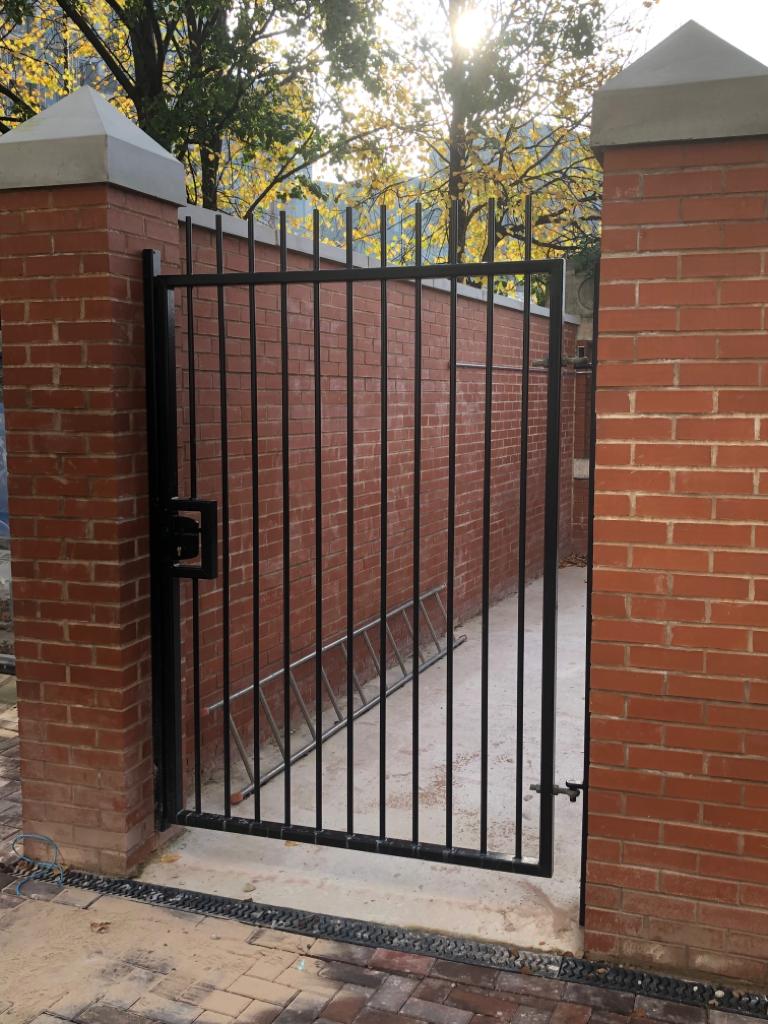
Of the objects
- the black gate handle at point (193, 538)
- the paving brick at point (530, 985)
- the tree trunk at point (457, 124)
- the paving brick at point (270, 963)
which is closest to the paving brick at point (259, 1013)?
the paving brick at point (270, 963)

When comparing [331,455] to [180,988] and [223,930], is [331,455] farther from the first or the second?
[180,988]

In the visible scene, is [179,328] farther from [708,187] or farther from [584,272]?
[584,272]

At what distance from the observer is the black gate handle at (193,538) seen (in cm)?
338

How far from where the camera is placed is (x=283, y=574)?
165 inches

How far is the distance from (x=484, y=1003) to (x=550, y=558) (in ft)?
4.48

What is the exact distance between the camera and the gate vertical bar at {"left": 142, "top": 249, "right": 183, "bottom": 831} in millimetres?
3369

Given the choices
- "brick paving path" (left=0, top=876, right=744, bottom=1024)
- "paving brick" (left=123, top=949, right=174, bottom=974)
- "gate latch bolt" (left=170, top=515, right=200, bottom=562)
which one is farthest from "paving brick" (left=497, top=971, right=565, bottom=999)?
"gate latch bolt" (left=170, top=515, right=200, bottom=562)

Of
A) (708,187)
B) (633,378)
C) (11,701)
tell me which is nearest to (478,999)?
(633,378)

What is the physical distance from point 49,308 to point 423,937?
2.53 m

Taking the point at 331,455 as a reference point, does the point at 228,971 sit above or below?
below

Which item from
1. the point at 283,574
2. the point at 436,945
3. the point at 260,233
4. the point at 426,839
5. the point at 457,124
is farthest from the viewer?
the point at 457,124

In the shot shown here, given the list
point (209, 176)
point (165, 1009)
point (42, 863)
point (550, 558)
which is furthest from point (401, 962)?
point (209, 176)

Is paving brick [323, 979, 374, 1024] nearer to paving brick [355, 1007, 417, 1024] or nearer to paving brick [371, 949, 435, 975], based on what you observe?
paving brick [355, 1007, 417, 1024]

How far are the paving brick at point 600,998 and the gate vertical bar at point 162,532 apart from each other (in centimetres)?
164
